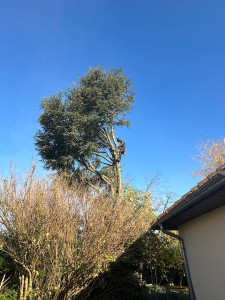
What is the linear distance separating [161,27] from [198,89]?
3.71 m

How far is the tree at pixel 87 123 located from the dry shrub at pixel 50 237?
6.71m

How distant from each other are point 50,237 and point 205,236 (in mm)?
3547

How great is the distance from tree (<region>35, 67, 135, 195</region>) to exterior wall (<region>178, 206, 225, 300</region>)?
6.89 m

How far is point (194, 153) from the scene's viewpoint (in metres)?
18.4

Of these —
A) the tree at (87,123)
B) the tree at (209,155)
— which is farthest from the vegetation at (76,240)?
the tree at (209,155)

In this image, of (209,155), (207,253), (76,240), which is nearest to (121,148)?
(76,240)

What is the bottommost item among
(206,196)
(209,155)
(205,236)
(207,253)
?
(207,253)

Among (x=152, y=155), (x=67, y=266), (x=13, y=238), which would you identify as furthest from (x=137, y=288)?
(x=152, y=155)

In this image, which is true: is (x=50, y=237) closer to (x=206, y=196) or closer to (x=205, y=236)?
(x=206, y=196)

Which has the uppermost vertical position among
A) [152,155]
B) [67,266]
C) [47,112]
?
[47,112]

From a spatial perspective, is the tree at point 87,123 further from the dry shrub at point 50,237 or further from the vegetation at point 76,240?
the dry shrub at point 50,237

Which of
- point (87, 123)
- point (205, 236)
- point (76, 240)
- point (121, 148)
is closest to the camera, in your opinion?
point (205, 236)

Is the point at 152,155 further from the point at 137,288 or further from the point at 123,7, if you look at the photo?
the point at 123,7

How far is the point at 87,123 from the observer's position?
12086 mm
